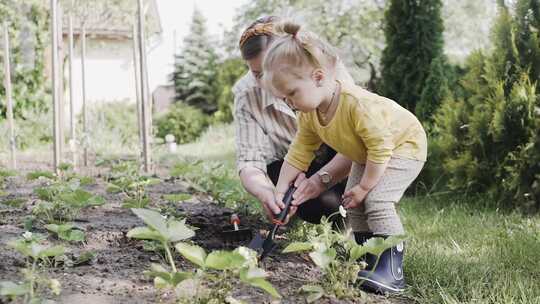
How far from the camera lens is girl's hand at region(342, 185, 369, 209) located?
1956mm

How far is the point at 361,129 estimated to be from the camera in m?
1.87

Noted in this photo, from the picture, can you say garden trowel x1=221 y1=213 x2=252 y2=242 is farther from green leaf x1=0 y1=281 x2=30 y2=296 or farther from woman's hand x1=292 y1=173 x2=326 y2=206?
green leaf x1=0 y1=281 x2=30 y2=296

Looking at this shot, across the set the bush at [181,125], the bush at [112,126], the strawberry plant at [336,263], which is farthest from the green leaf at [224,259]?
the bush at [181,125]

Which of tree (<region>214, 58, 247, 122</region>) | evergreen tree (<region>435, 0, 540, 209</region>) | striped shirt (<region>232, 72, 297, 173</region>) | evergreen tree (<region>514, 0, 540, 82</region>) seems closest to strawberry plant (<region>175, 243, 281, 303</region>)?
striped shirt (<region>232, 72, 297, 173</region>)

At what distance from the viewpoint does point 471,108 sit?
396 centimetres

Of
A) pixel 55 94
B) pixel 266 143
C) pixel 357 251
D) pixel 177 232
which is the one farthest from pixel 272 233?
pixel 55 94

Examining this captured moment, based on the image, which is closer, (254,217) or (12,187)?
(254,217)

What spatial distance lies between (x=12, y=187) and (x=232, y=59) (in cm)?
1125

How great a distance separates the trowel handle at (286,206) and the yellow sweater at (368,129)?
235mm

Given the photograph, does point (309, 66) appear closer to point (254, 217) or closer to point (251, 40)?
point (251, 40)

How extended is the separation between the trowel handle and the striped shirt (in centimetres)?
41

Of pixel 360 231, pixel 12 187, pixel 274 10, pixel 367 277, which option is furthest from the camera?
pixel 274 10

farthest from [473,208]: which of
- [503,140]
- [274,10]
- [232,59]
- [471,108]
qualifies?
[232,59]

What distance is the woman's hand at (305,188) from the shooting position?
85.0 inches
